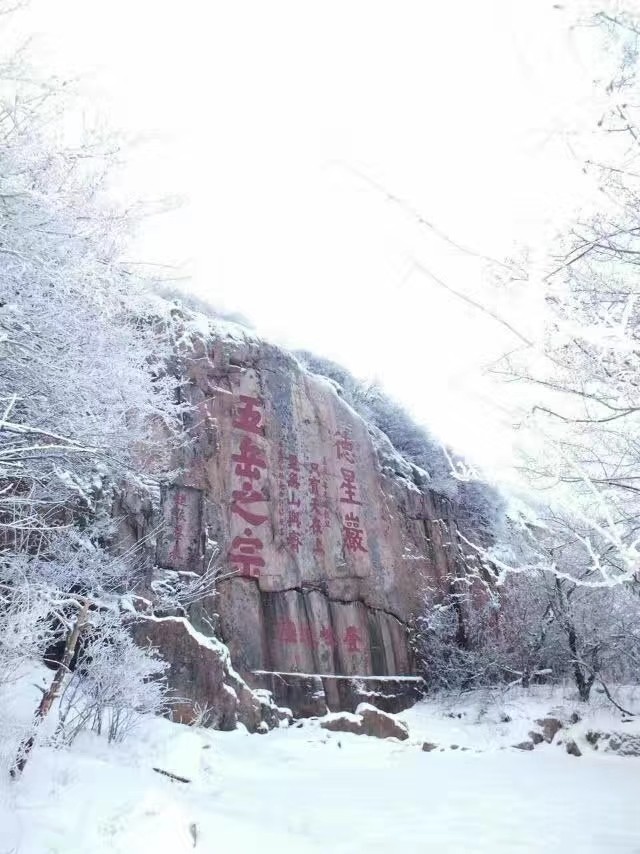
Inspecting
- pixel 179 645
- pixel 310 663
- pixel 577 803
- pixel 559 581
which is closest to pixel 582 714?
pixel 559 581

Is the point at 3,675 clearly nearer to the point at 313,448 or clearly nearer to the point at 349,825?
the point at 349,825

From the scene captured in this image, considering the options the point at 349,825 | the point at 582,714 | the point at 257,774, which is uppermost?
the point at 349,825

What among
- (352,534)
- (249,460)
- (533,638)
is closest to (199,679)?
(249,460)

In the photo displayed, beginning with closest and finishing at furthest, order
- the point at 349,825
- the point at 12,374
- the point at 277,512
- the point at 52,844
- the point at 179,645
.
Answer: the point at 52,844, the point at 349,825, the point at 12,374, the point at 179,645, the point at 277,512

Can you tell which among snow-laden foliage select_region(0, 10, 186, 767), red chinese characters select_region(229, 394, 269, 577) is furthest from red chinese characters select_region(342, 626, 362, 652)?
snow-laden foliage select_region(0, 10, 186, 767)

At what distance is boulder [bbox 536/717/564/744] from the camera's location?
920 cm

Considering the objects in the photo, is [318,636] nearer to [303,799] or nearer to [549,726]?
[549,726]

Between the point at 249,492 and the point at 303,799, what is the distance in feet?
21.4

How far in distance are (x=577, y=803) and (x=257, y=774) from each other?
351 cm

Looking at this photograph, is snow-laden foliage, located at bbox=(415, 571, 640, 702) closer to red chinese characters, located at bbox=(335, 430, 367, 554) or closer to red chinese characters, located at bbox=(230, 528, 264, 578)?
red chinese characters, located at bbox=(335, 430, 367, 554)

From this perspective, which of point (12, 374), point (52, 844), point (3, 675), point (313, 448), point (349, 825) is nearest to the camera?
point (52, 844)

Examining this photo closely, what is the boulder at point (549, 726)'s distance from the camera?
9.20 m

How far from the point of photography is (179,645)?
844 centimetres

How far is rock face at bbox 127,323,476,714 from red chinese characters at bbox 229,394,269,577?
2 cm
